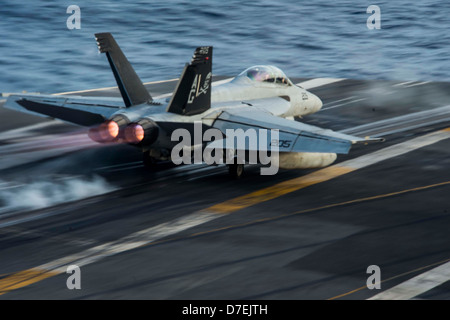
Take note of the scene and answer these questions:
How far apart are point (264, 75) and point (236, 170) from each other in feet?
18.1

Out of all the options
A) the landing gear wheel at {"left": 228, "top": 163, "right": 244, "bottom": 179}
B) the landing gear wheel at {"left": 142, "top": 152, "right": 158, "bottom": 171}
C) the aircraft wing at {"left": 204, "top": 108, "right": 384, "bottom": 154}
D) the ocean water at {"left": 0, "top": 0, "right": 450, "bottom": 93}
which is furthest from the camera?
the ocean water at {"left": 0, "top": 0, "right": 450, "bottom": 93}

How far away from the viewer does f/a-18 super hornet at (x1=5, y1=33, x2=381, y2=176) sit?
80.8 ft

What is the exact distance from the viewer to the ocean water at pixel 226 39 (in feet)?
184

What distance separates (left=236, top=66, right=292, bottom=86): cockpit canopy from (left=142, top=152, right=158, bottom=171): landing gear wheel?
5227 mm

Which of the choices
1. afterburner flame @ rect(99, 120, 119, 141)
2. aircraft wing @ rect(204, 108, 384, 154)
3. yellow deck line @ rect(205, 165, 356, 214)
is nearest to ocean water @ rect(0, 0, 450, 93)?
aircraft wing @ rect(204, 108, 384, 154)

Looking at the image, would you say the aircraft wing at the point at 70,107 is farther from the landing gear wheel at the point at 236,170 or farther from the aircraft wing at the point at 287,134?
the landing gear wheel at the point at 236,170

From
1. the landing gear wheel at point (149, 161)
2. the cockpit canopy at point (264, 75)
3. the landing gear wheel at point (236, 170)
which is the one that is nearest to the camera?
the landing gear wheel at point (236, 170)

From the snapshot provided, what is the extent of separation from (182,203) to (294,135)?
4.52 meters

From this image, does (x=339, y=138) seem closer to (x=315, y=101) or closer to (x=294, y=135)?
(x=294, y=135)

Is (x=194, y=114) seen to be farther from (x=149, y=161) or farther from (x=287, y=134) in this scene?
(x=287, y=134)

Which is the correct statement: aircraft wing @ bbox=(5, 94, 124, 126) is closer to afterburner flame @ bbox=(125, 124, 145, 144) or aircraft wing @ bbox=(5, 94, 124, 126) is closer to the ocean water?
afterburner flame @ bbox=(125, 124, 145, 144)

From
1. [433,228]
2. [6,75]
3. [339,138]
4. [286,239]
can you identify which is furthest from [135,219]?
Answer: [6,75]

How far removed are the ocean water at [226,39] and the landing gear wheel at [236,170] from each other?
25.6 m

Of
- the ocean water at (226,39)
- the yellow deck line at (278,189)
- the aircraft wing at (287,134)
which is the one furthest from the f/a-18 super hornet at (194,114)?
the ocean water at (226,39)
